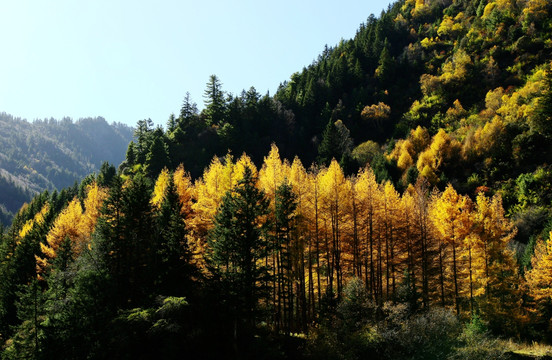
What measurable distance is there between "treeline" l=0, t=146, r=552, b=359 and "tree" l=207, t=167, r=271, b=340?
105 mm

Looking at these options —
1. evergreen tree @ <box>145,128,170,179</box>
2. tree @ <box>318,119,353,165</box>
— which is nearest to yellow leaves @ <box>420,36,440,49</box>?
tree @ <box>318,119,353,165</box>

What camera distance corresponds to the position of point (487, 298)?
105 ft

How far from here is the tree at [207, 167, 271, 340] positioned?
26781 millimetres

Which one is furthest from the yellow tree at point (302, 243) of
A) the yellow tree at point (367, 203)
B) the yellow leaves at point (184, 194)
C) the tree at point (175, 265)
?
the yellow leaves at point (184, 194)

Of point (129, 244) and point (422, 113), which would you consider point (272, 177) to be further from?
point (422, 113)

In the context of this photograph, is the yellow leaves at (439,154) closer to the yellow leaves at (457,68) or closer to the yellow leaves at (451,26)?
the yellow leaves at (457,68)

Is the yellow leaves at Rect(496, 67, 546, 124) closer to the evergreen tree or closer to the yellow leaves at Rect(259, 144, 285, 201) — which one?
the yellow leaves at Rect(259, 144, 285, 201)

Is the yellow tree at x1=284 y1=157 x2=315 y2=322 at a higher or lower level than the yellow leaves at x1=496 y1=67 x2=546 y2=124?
lower

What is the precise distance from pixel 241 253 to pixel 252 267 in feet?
4.59

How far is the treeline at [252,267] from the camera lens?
26781 mm

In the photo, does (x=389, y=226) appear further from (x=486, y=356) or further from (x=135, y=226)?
(x=135, y=226)

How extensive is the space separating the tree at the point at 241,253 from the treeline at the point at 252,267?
105mm

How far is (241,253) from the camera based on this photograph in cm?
2767

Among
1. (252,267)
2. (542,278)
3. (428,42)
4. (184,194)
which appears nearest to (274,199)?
(252,267)
